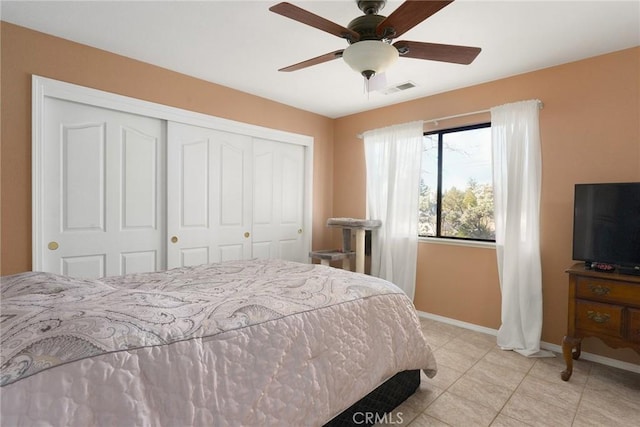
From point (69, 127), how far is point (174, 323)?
2272mm

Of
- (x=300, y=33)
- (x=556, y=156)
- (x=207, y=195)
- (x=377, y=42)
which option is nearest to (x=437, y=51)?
(x=377, y=42)

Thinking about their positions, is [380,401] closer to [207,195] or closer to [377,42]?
[377,42]

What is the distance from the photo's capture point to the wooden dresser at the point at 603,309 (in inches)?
83.5

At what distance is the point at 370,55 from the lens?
1764 millimetres

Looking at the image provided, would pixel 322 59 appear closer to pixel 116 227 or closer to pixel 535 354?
pixel 116 227

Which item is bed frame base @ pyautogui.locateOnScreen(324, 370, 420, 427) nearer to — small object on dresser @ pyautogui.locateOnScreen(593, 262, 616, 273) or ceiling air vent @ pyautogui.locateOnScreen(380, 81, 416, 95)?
small object on dresser @ pyautogui.locateOnScreen(593, 262, 616, 273)

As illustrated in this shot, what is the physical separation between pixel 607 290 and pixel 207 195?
3.40 m

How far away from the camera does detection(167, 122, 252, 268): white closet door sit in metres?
A: 3.10

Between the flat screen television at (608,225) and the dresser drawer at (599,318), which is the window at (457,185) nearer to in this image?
the flat screen television at (608,225)

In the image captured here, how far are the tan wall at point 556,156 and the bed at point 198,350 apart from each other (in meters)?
1.74

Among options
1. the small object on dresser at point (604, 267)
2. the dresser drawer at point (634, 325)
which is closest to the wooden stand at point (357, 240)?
the small object on dresser at point (604, 267)

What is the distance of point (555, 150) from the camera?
2.84m

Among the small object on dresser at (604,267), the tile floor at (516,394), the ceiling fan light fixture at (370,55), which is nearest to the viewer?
the ceiling fan light fixture at (370,55)

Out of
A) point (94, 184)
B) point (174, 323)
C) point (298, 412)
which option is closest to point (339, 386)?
point (298, 412)
